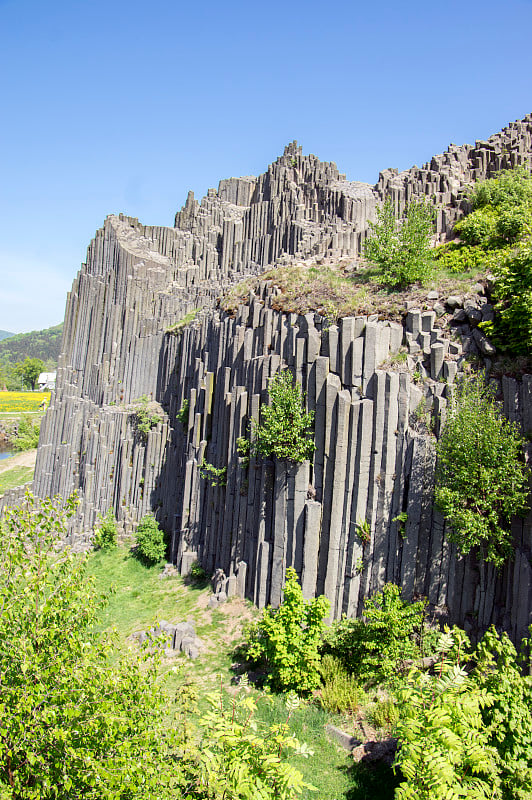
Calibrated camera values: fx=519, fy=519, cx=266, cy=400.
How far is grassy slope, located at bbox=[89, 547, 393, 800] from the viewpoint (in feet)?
27.4

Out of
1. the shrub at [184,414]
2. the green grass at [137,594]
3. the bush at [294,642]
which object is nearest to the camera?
the bush at [294,642]

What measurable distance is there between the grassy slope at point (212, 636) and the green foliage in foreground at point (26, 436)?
44.8m

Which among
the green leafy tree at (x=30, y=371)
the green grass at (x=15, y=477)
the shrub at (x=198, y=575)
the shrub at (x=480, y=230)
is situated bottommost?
the shrub at (x=198, y=575)

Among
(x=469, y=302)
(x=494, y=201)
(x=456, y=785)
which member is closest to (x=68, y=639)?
(x=456, y=785)

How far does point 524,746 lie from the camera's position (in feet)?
20.8

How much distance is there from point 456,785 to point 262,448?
869 cm

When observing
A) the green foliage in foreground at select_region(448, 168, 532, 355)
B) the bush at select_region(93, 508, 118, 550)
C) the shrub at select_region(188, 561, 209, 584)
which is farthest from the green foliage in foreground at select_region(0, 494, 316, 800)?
the bush at select_region(93, 508, 118, 550)

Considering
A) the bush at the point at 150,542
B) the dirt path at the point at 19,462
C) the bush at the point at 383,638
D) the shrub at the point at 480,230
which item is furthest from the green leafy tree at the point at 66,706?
the dirt path at the point at 19,462

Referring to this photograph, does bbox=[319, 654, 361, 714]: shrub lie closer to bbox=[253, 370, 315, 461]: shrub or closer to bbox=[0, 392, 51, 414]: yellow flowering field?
bbox=[253, 370, 315, 461]: shrub

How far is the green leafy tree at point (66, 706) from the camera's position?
5.29 m

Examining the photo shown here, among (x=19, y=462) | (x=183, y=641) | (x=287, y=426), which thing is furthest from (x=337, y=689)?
(x=19, y=462)

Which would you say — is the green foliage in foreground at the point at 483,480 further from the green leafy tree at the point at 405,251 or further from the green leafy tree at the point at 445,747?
the green leafy tree at the point at 405,251

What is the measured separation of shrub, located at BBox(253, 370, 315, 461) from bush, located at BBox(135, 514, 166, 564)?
26.3ft

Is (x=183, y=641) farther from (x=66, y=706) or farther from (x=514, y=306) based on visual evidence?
(x=514, y=306)
